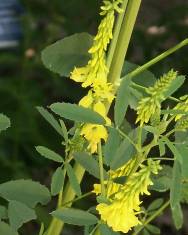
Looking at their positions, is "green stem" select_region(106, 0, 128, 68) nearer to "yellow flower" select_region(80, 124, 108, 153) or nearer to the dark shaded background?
"yellow flower" select_region(80, 124, 108, 153)

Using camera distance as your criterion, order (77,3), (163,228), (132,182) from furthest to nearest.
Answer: (163,228), (77,3), (132,182)

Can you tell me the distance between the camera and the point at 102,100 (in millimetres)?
637

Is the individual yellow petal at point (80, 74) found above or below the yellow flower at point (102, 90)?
above

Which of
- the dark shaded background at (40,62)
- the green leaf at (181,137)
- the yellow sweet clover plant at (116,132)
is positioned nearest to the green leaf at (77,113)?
the yellow sweet clover plant at (116,132)

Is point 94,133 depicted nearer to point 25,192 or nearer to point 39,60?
point 25,192

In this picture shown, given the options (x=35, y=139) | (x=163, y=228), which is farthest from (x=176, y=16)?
(x=163, y=228)

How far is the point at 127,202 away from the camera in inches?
23.3

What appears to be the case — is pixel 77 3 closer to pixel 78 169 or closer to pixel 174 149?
pixel 78 169

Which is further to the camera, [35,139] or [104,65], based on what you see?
[35,139]

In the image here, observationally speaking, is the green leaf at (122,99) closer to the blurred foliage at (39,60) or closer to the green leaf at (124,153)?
the green leaf at (124,153)

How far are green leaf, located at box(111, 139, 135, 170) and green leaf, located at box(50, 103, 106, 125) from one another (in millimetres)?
36

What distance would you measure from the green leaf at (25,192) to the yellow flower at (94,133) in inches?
5.0

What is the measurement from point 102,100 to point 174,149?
0.27ft

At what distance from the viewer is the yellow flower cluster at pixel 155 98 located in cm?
57
